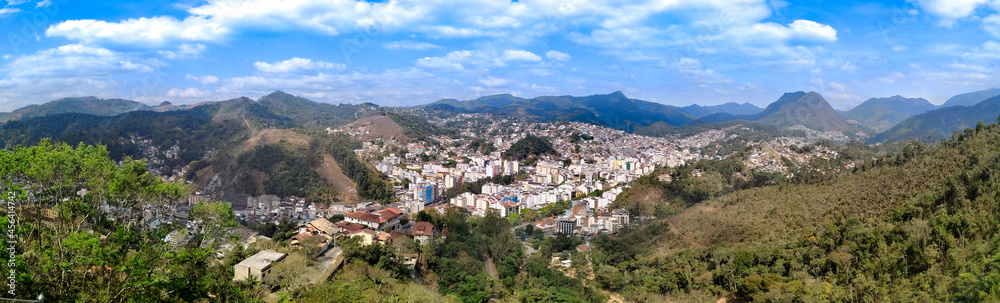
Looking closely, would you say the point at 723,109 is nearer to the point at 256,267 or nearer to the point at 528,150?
the point at 528,150

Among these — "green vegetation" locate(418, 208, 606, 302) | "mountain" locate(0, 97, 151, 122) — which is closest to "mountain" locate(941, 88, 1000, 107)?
"green vegetation" locate(418, 208, 606, 302)

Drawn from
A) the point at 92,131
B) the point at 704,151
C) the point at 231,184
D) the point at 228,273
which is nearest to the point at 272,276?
the point at 228,273

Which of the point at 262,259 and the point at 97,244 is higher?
the point at 97,244

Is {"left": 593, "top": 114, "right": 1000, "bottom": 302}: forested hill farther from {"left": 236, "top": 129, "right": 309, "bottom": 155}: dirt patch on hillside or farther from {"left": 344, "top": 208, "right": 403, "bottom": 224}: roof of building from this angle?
{"left": 236, "top": 129, "right": 309, "bottom": 155}: dirt patch on hillside

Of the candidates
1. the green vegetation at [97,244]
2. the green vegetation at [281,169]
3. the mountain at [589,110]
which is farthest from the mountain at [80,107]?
the mountain at [589,110]

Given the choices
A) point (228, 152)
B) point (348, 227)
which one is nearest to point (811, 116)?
point (228, 152)

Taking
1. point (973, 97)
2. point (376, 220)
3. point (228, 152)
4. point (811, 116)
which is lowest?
point (376, 220)

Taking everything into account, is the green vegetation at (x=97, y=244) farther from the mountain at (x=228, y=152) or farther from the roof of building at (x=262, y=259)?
the mountain at (x=228, y=152)
